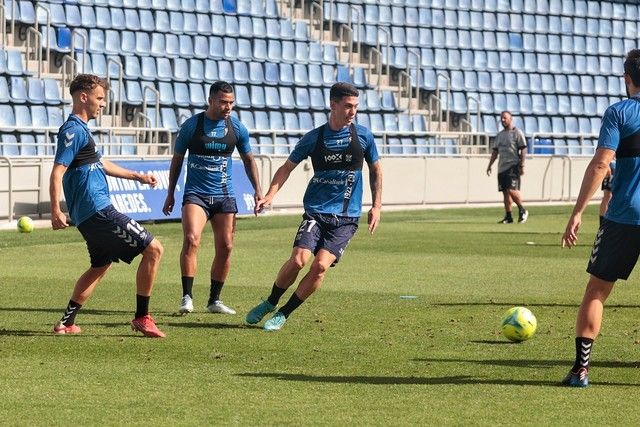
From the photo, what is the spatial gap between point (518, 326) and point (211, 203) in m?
3.35

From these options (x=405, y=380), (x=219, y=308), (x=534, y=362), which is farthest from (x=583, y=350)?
(x=219, y=308)

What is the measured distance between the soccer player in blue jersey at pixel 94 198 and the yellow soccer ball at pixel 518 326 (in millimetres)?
2534

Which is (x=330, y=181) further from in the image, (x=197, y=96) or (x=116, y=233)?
(x=197, y=96)

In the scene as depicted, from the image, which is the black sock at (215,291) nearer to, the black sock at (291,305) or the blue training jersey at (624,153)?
the black sock at (291,305)

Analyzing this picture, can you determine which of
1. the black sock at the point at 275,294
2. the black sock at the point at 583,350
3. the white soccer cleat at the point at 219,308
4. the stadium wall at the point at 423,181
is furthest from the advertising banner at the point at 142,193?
the black sock at the point at 583,350

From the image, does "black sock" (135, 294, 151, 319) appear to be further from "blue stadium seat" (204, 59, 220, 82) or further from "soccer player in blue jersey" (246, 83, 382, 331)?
"blue stadium seat" (204, 59, 220, 82)

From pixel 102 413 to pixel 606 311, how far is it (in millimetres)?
6305

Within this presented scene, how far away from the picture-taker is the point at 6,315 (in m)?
11.6

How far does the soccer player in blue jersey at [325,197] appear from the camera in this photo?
35.7 ft

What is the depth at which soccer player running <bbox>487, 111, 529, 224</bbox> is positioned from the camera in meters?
25.9

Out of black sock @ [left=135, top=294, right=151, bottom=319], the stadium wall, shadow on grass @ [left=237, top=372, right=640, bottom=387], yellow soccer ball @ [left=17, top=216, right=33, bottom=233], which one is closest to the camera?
shadow on grass @ [left=237, top=372, right=640, bottom=387]

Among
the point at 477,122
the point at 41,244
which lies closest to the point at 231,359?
the point at 41,244

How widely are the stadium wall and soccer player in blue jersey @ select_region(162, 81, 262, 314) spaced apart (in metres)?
11.8

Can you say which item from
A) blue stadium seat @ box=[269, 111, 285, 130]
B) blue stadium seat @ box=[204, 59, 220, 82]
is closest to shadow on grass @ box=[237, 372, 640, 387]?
blue stadium seat @ box=[204, 59, 220, 82]
